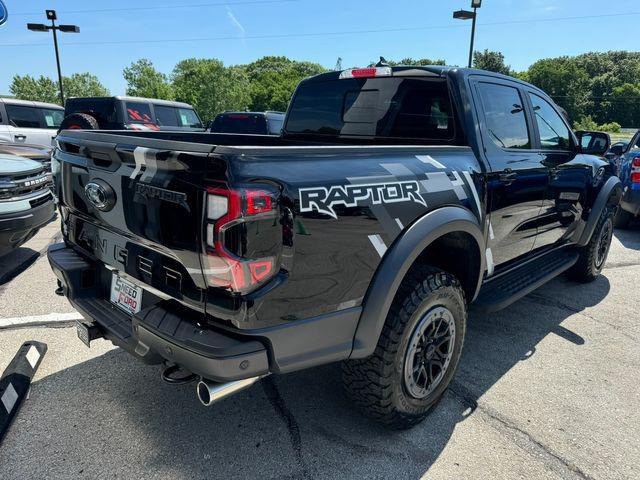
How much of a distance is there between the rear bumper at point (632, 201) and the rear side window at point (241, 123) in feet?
22.5

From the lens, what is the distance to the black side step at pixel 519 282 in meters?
3.04

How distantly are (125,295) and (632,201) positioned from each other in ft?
24.4

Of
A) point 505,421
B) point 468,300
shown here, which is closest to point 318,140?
point 468,300

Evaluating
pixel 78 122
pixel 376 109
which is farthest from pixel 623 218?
pixel 78 122

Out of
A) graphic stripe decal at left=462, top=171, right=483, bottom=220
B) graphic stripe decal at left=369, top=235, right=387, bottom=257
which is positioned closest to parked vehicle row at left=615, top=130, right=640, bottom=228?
graphic stripe decal at left=462, top=171, right=483, bottom=220

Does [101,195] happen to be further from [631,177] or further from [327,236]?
[631,177]

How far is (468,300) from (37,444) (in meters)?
2.56

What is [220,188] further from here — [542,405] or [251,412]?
[542,405]

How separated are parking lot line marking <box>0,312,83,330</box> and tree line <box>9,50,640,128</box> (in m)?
28.5

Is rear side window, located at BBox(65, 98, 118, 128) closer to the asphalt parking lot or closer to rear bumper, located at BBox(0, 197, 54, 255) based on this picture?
rear bumper, located at BBox(0, 197, 54, 255)

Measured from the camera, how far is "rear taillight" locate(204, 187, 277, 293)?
61.1 inches

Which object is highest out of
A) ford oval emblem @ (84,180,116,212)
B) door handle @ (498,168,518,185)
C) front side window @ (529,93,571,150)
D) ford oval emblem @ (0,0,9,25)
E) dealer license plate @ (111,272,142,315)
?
ford oval emblem @ (0,0,9,25)

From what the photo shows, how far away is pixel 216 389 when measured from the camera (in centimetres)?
170

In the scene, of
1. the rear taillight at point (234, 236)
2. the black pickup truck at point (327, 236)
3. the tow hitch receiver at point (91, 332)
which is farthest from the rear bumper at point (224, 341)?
the rear taillight at point (234, 236)
